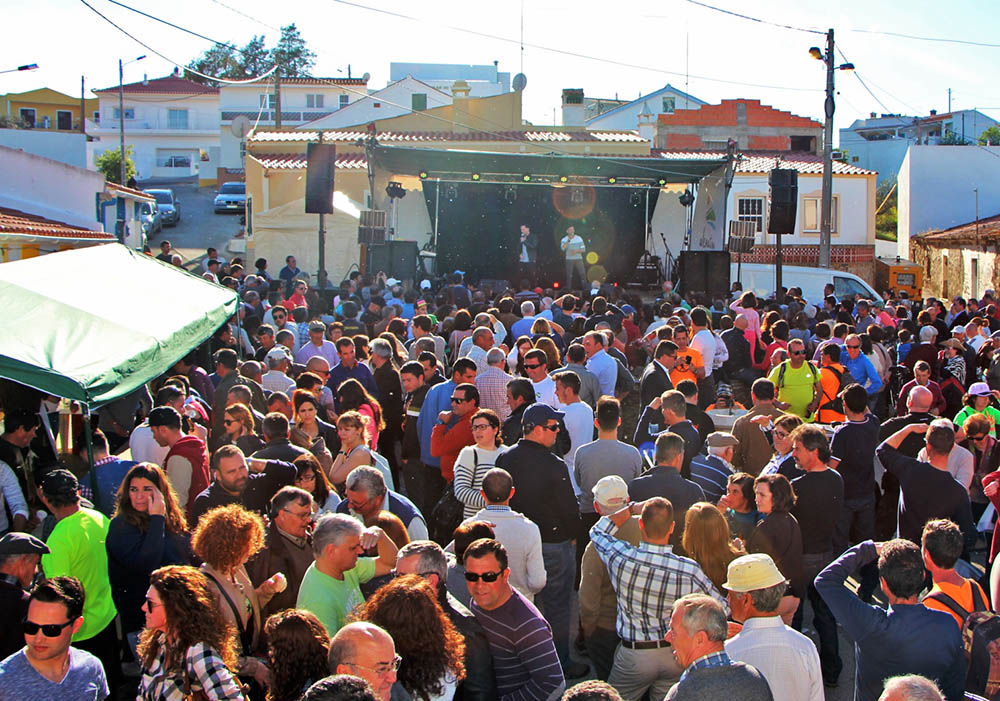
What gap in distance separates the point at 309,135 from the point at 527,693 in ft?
86.0

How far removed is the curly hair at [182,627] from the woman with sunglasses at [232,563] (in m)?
0.41

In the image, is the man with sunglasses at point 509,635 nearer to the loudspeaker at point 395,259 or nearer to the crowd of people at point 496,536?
the crowd of people at point 496,536

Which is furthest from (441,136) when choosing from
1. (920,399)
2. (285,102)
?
(285,102)

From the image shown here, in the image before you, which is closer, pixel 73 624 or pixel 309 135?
pixel 73 624

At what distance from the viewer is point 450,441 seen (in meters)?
6.61

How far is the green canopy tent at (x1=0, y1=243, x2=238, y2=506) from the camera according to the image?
17.9 feet

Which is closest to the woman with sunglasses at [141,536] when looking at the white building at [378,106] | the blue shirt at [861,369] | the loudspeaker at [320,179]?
the blue shirt at [861,369]

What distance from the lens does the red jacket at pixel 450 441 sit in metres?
6.58

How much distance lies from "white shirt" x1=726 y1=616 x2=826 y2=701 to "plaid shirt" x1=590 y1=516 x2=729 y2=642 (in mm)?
442

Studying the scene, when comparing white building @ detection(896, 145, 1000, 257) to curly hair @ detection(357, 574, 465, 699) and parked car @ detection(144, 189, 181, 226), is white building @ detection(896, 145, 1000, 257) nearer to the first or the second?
parked car @ detection(144, 189, 181, 226)

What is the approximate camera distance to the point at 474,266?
20844 mm

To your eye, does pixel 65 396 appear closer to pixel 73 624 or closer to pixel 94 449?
pixel 94 449

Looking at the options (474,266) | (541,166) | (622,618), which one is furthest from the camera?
(474,266)

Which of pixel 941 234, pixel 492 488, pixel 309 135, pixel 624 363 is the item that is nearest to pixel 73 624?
pixel 492 488
